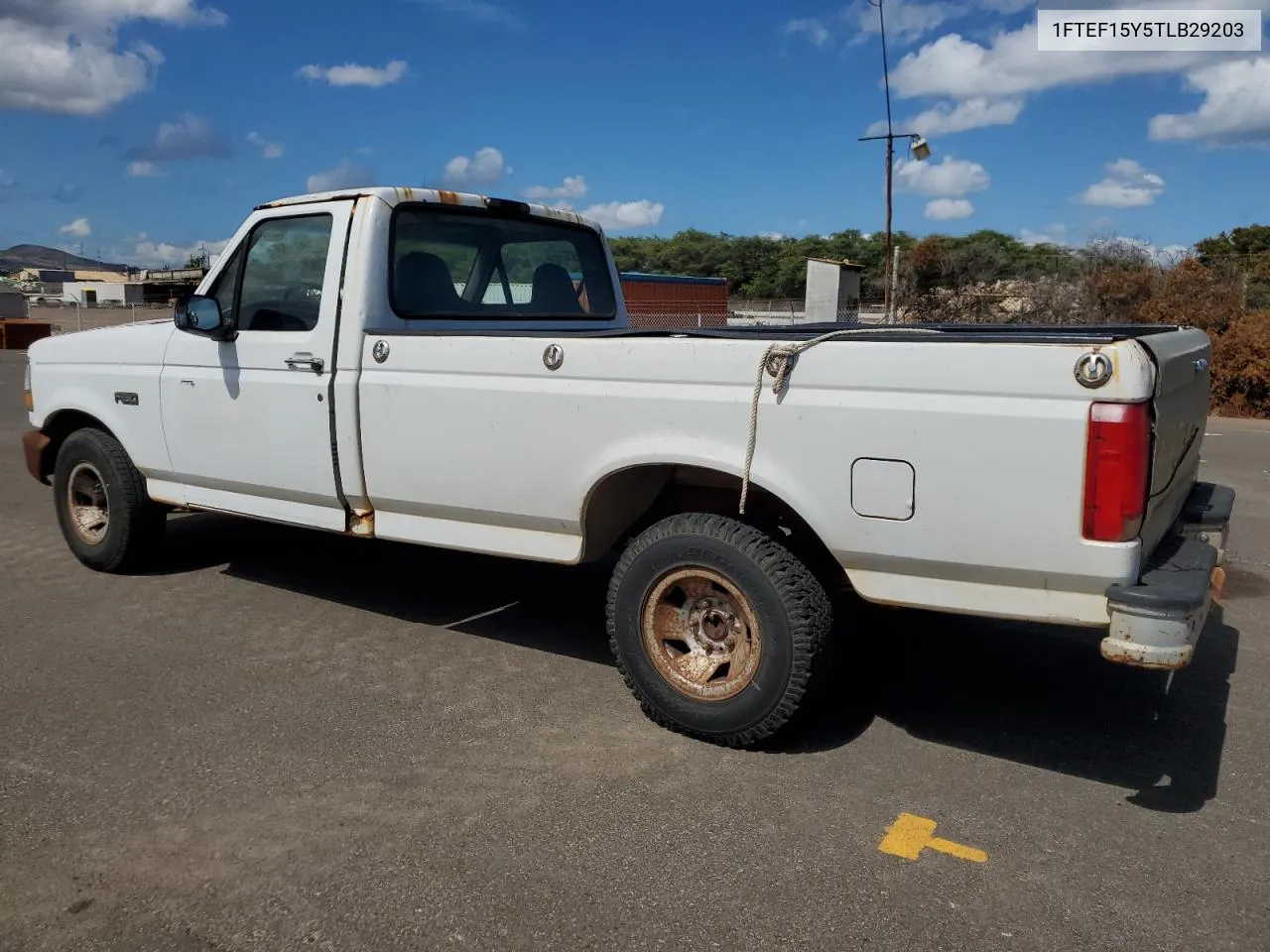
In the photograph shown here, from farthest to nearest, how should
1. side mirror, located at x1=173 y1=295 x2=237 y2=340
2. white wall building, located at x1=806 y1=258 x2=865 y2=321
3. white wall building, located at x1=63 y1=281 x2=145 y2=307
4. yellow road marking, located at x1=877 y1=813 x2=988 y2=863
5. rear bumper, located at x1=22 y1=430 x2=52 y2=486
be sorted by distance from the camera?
white wall building, located at x1=63 y1=281 x2=145 y2=307 → white wall building, located at x1=806 y1=258 x2=865 y2=321 → rear bumper, located at x1=22 y1=430 x2=52 y2=486 → side mirror, located at x1=173 y1=295 x2=237 y2=340 → yellow road marking, located at x1=877 y1=813 x2=988 y2=863

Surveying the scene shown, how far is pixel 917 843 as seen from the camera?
330 cm

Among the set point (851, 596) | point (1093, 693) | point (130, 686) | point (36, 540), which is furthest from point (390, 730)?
point (36, 540)

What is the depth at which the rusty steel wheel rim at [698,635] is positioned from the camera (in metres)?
3.92

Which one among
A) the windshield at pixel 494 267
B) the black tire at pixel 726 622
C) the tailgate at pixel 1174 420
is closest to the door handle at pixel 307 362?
the windshield at pixel 494 267

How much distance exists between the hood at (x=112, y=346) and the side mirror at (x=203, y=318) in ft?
1.06

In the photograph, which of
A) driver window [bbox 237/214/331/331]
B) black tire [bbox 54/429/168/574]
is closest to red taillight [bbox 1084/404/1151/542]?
driver window [bbox 237/214/331/331]

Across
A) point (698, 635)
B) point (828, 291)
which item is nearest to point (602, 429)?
point (698, 635)

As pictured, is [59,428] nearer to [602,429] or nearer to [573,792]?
[602,429]

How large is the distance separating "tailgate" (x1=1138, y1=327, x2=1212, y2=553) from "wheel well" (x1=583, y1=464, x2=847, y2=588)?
1.10 meters

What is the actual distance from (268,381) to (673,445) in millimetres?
2307

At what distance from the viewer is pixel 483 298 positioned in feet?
18.4

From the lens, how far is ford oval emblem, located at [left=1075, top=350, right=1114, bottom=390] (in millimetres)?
3111

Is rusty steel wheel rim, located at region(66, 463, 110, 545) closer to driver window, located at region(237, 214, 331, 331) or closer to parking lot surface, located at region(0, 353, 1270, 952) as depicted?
parking lot surface, located at region(0, 353, 1270, 952)

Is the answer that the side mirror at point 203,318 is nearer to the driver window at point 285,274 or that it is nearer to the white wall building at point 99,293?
the driver window at point 285,274
